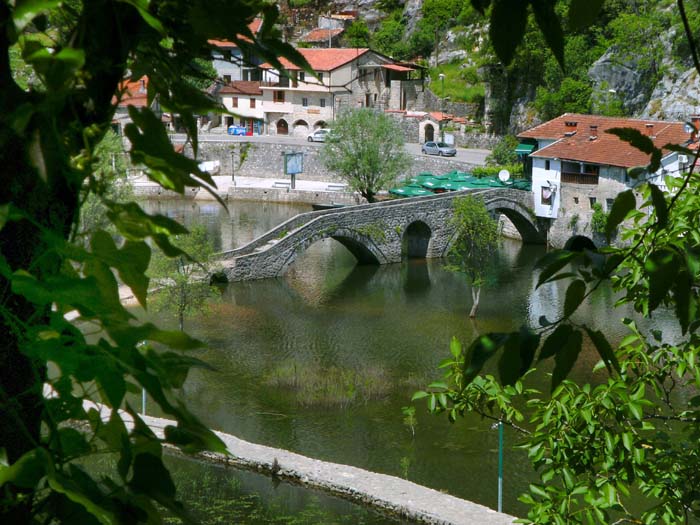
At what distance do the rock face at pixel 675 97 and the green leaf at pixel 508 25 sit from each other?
102ft

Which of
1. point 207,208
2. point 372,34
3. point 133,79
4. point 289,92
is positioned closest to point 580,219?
point 207,208

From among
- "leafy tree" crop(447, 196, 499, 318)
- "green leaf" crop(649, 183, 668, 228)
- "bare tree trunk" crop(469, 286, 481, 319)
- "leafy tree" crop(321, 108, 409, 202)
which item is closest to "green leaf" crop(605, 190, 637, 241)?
"green leaf" crop(649, 183, 668, 228)

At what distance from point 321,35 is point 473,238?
96.2 ft

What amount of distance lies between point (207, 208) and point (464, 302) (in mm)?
13550

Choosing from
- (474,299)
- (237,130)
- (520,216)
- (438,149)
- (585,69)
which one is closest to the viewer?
(474,299)

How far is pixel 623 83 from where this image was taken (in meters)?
35.6

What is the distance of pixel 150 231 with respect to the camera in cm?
111

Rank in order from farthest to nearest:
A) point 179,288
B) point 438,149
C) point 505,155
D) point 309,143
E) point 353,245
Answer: point 309,143
point 438,149
point 505,155
point 353,245
point 179,288

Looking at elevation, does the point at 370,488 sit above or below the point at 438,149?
below

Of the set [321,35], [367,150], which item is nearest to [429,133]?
[367,150]

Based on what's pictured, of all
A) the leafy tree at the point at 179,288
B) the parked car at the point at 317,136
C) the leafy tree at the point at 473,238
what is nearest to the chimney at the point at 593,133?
the leafy tree at the point at 473,238

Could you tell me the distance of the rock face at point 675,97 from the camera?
31.9 m

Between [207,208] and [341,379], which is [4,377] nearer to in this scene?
[341,379]

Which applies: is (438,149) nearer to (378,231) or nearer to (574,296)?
(378,231)
